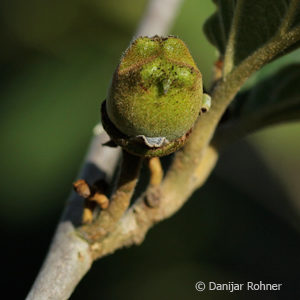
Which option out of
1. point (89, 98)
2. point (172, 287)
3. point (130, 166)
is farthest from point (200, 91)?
point (172, 287)

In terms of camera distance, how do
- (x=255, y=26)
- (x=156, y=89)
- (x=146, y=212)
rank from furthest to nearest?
(x=146, y=212)
(x=255, y=26)
(x=156, y=89)

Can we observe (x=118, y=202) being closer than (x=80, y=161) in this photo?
Yes

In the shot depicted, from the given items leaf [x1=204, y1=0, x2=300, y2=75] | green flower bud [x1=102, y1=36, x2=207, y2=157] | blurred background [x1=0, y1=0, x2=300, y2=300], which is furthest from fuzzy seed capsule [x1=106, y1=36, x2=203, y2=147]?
blurred background [x1=0, y1=0, x2=300, y2=300]

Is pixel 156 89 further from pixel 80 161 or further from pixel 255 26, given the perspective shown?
pixel 80 161

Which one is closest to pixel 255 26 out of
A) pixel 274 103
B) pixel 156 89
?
pixel 274 103

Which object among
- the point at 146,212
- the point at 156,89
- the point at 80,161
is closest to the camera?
the point at 156,89

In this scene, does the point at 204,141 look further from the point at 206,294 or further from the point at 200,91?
the point at 206,294

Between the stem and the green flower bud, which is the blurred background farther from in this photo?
the green flower bud
